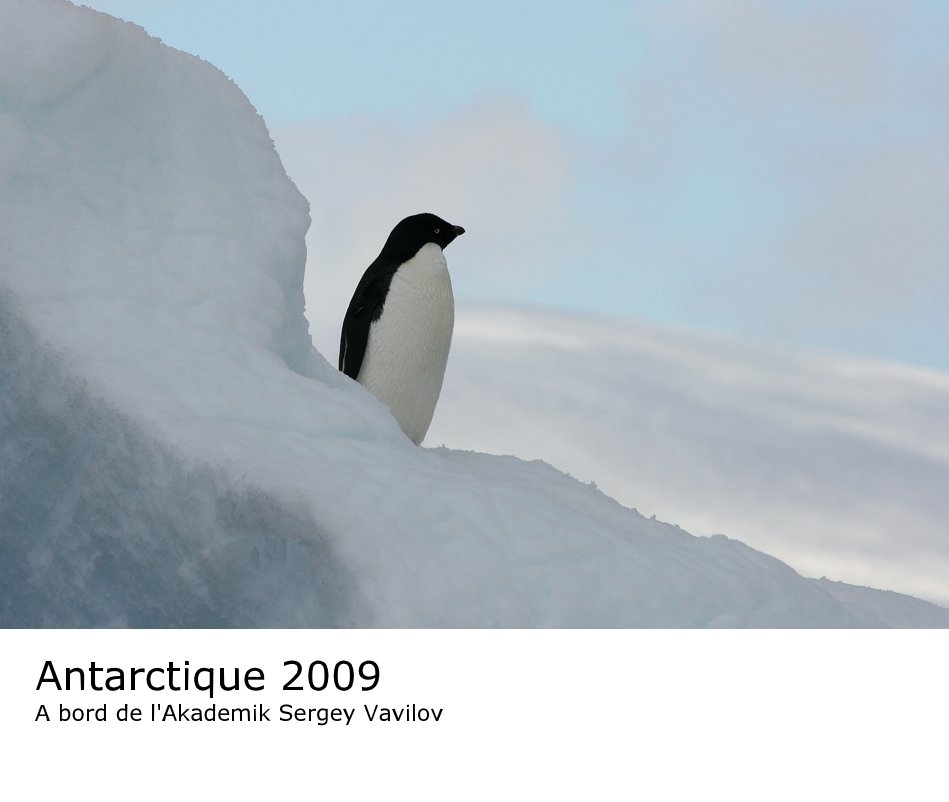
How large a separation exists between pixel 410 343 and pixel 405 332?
6 cm

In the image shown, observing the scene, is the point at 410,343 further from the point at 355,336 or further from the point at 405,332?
the point at 355,336

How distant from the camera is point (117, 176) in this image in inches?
148

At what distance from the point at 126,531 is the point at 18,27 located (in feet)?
5.78

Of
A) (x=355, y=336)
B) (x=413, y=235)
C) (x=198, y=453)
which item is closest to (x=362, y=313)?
(x=355, y=336)

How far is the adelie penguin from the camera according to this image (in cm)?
611

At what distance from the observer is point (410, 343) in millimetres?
6098

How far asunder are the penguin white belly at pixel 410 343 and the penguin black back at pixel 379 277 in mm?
51
